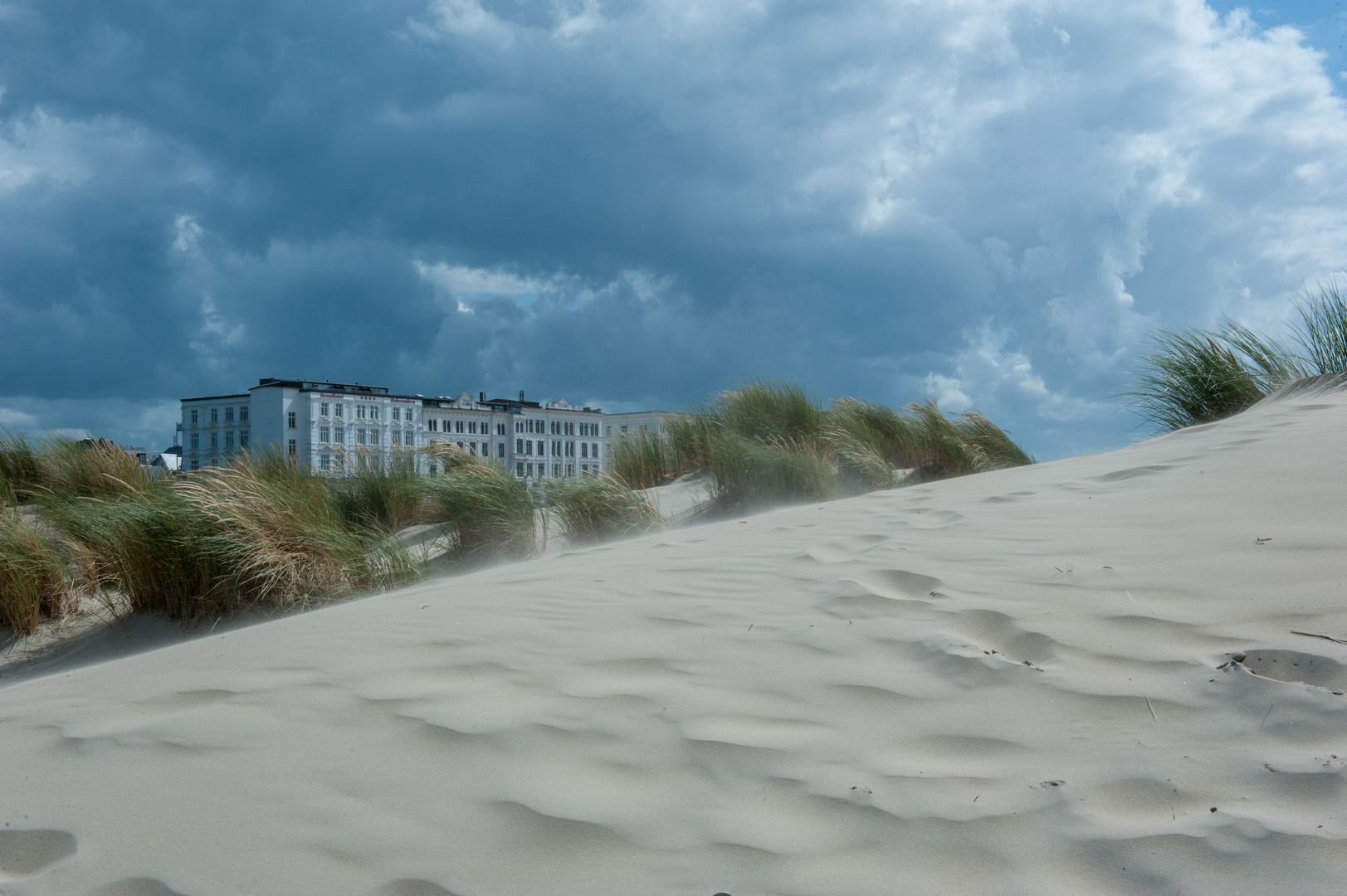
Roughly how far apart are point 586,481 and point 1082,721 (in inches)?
217

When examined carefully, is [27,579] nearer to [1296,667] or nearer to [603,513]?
[603,513]

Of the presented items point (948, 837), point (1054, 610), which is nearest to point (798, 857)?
point (948, 837)

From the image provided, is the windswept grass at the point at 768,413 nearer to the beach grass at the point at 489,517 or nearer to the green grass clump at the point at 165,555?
the beach grass at the point at 489,517

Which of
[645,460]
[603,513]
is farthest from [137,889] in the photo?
[645,460]

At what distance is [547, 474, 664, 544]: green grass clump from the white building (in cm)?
5208

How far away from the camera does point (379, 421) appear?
216 feet

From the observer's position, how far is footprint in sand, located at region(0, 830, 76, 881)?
153 centimetres

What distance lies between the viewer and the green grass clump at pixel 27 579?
577 cm

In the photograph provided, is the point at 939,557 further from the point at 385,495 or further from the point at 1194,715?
the point at 385,495

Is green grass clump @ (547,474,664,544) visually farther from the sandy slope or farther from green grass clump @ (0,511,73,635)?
green grass clump @ (0,511,73,635)

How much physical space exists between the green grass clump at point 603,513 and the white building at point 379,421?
52081 millimetres

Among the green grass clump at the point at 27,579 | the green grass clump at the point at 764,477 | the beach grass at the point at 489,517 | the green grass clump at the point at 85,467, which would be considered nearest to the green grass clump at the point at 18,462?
the green grass clump at the point at 85,467

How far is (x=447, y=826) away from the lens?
5.02ft

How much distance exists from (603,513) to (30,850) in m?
5.30
